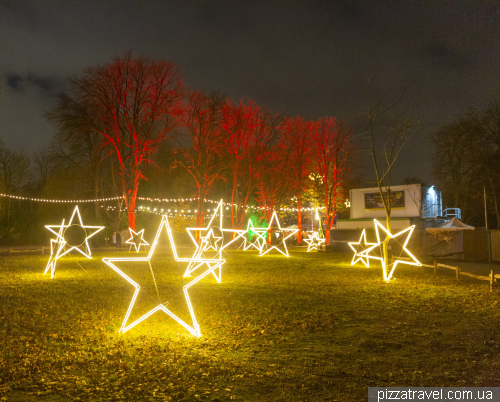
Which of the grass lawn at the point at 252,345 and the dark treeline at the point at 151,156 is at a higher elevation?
the dark treeline at the point at 151,156

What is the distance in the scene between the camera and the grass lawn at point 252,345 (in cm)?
435

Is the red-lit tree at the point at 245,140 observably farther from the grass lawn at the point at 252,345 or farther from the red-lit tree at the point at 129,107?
the grass lawn at the point at 252,345

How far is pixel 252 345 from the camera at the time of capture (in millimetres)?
5922

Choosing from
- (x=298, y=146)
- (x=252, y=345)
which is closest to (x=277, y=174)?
(x=298, y=146)

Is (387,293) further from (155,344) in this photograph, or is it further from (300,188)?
(300,188)

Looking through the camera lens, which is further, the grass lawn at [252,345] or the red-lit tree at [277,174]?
the red-lit tree at [277,174]

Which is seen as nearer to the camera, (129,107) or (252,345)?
(252,345)

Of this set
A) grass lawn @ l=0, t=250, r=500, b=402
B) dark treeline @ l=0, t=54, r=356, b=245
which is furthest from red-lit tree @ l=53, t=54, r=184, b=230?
grass lawn @ l=0, t=250, r=500, b=402

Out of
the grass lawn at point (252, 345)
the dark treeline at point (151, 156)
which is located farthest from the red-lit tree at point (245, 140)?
the grass lawn at point (252, 345)

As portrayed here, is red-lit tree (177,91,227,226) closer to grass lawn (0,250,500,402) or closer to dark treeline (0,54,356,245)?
dark treeline (0,54,356,245)

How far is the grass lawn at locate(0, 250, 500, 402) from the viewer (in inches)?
171

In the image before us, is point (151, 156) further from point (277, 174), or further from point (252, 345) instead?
point (252, 345)

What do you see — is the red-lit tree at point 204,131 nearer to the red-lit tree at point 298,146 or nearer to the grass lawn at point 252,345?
the red-lit tree at point 298,146

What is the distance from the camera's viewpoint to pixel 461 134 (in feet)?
117
